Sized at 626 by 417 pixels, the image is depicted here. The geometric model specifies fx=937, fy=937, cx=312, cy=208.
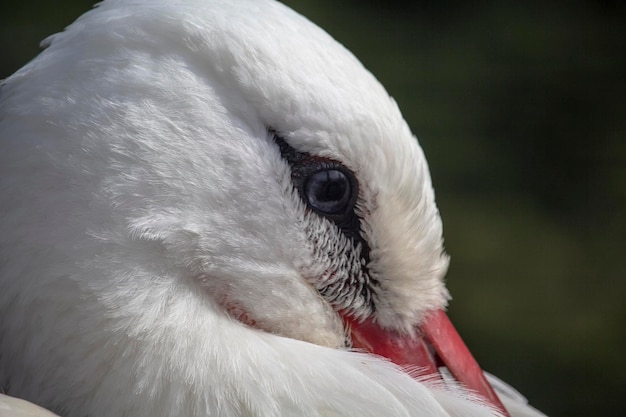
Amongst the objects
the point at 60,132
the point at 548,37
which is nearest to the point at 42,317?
the point at 60,132

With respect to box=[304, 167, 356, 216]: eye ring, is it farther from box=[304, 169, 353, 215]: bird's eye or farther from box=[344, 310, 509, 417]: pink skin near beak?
box=[344, 310, 509, 417]: pink skin near beak

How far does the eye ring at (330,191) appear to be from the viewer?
130 centimetres

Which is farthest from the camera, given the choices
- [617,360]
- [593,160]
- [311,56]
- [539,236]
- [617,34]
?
[617,34]

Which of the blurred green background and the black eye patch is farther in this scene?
the blurred green background

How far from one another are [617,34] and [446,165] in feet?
3.73

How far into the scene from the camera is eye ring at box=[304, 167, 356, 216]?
1.30m

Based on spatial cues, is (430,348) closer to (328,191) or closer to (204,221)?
(328,191)

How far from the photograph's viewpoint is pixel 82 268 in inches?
45.8

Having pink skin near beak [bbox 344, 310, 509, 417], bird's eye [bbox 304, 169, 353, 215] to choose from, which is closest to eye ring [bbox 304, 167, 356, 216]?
bird's eye [bbox 304, 169, 353, 215]

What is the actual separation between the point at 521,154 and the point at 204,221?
2773mm

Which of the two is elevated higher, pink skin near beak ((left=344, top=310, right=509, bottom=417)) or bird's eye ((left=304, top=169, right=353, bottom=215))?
bird's eye ((left=304, top=169, right=353, bottom=215))

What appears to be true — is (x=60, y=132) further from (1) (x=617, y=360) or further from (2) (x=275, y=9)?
(1) (x=617, y=360)

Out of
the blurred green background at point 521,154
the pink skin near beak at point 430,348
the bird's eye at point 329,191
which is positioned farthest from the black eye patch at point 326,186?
the blurred green background at point 521,154

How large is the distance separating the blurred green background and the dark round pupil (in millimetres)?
1945
